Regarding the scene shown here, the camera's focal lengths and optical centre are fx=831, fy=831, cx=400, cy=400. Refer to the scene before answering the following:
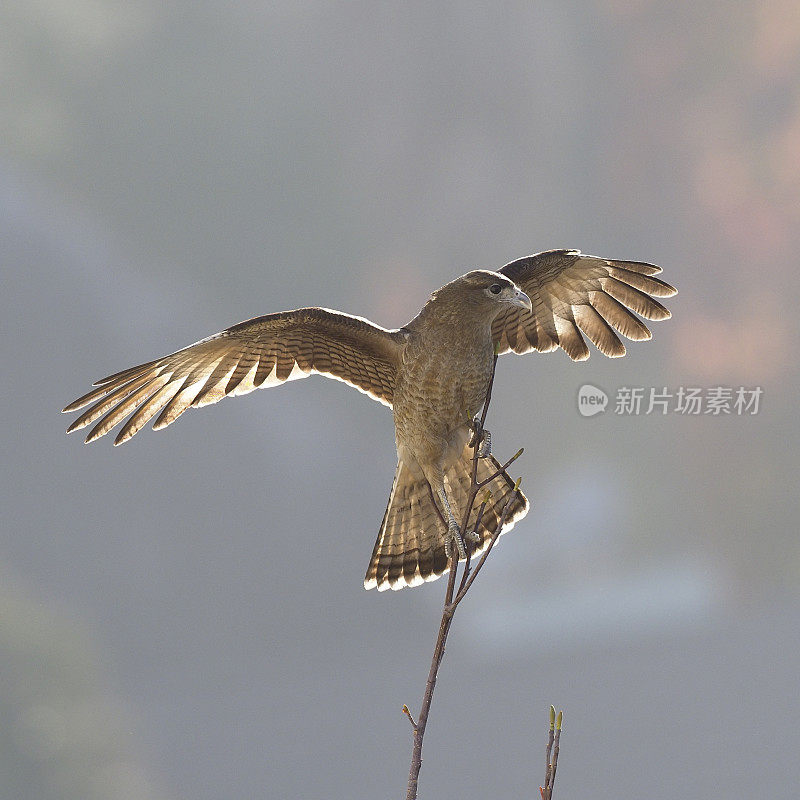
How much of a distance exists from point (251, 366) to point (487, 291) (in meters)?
1.48

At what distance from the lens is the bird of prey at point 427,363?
4188 millimetres

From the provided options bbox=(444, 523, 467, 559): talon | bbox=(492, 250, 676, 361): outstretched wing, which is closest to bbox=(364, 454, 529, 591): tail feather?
bbox=(444, 523, 467, 559): talon

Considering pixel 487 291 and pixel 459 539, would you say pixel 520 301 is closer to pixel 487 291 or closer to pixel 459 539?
pixel 487 291

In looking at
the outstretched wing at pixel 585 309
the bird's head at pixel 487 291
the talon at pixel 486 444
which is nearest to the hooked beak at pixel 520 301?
the bird's head at pixel 487 291

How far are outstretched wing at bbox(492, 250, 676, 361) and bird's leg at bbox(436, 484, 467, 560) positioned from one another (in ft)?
3.60

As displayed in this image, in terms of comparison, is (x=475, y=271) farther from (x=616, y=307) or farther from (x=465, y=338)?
(x=616, y=307)

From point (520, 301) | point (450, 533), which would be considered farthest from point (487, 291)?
point (450, 533)

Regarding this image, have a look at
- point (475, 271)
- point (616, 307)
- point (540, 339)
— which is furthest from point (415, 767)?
point (616, 307)

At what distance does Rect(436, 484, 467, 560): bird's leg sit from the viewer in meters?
3.76

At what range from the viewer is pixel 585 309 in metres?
5.10

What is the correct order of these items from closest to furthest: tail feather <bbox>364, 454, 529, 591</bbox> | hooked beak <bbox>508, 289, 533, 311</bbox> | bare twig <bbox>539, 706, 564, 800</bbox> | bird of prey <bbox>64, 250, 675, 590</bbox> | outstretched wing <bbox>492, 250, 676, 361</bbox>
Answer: bare twig <bbox>539, 706, 564, 800</bbox> < hooked beak <bbox>508, 289, 533, 311</bbox> < bird of prey <bbox>64, 250, 675, 590</bbox> < tail feather <bbox>364, 454, 529, 591</bbox> < outstretched wing <bbox>492, 250, 676, 361</bbox>

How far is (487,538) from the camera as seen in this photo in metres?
4.68

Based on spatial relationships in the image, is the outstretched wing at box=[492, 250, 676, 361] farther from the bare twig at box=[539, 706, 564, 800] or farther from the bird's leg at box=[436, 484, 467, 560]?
the bare twig at box=[539, 706, 564, 800]

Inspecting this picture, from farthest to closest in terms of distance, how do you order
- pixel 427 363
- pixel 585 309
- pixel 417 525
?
pixel 585 309
pixel 417 525
pixel 427 363
